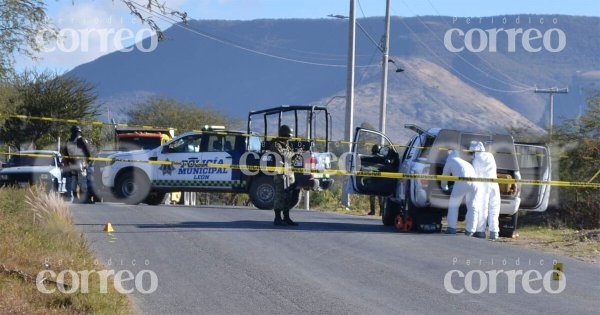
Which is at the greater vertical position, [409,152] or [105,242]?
[409,152]

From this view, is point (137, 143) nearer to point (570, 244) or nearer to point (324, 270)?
point (570, 244)

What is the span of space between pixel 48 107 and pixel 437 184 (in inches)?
819

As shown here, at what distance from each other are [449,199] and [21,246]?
7523 millimetres

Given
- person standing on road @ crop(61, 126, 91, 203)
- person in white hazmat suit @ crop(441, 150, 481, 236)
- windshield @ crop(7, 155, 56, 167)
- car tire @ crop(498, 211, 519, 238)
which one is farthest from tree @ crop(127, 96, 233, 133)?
person in white hazmat suit @ crop(441, 150, 481, 236)

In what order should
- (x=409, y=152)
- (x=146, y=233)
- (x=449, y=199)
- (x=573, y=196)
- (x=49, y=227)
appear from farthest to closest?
(x=573, y=196), (x=409, y=152), (x=449, y=199), (x=146, y=233), (x=49, y=227)

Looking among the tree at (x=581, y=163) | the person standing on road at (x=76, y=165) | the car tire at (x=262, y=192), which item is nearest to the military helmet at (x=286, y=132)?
the person standing on road at (x=76, y=165)

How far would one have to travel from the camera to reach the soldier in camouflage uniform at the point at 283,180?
16719 millimetres

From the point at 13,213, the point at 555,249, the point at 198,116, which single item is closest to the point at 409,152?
the point at 555,249

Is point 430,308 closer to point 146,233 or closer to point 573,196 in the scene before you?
point 146,233

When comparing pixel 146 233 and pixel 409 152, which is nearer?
pixel 146 233

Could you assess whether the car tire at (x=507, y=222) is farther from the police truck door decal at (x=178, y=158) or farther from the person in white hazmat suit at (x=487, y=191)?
the police truck door decal at (x=178, y=158)

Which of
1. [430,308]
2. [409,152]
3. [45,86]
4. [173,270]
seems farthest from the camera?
[45,86]

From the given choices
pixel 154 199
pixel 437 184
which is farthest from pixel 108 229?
pixel 154 199

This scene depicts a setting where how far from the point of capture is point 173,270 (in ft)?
38.3
